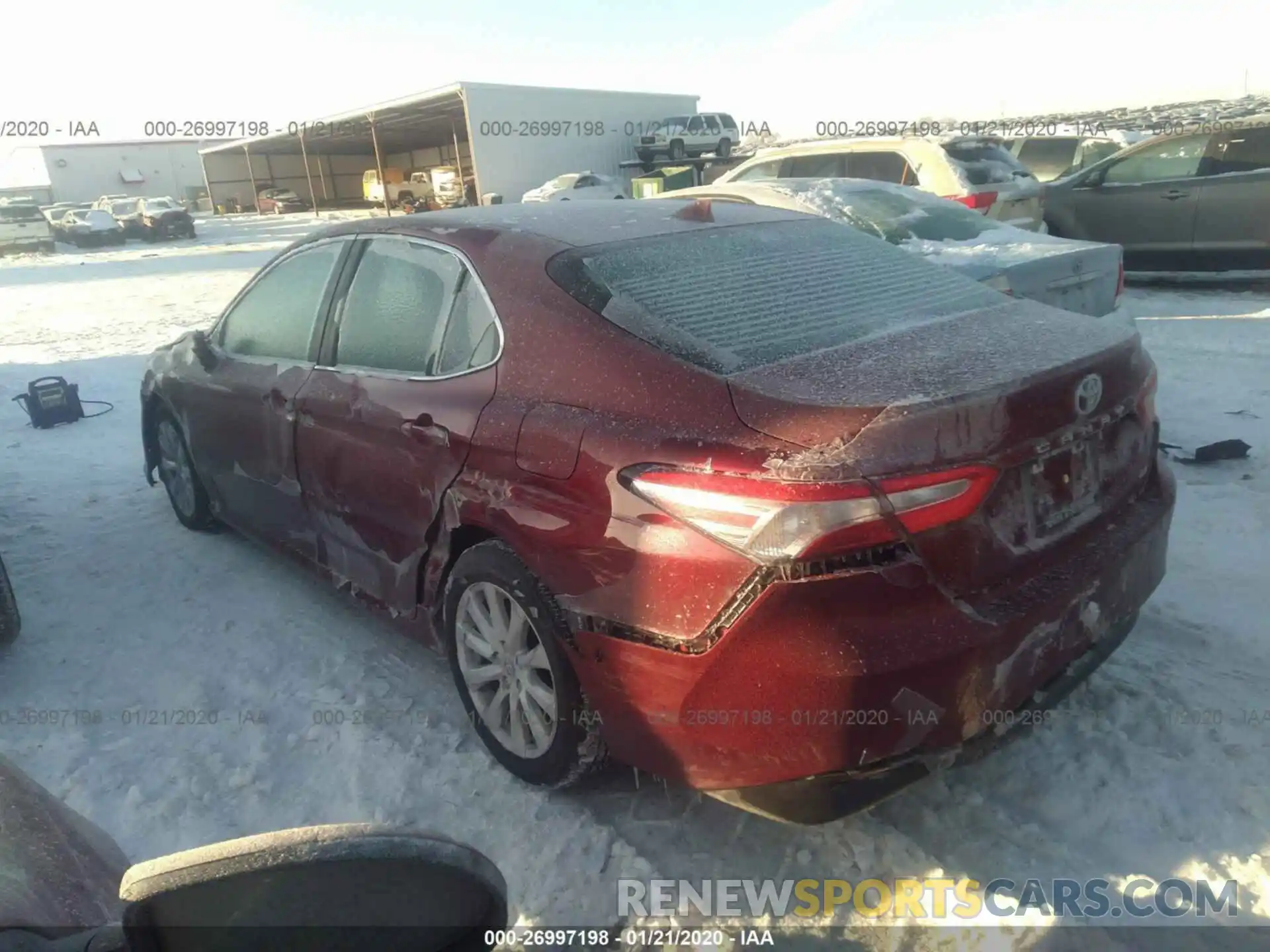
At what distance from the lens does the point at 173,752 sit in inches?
118

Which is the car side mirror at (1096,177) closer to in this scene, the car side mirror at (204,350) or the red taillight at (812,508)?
the car side mirror at (204,350)

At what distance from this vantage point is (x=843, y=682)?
1.94 metres

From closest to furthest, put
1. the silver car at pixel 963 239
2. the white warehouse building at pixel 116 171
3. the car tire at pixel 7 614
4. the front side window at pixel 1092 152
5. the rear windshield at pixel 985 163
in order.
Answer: the car tire at pixel 7 614
the silver car at pixel 963 239
the rear windshield at pixel 985 163
the front side window at pixel 1092 152
the white warehouse building at pixel 116 171

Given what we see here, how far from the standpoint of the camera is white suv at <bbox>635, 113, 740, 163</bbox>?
3111 centimetres

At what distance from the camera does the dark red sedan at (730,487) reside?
6.43 ft

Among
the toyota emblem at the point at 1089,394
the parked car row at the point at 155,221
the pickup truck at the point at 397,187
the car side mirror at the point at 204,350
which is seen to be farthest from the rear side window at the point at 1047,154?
the parked car row at the point at 155,221

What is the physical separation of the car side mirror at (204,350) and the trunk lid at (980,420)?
288cm

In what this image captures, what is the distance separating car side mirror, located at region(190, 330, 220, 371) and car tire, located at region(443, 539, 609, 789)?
2.01m

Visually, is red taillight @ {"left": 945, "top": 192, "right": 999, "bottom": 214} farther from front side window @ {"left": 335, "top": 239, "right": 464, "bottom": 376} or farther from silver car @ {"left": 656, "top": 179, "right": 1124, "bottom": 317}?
front side window @ {"left": 335, "top": 239, "right": 464, "bottom": 376}

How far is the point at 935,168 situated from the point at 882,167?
66 cm

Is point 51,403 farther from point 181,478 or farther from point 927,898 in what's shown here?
point 927,898

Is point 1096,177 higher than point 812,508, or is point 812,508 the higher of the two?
point 1096,177

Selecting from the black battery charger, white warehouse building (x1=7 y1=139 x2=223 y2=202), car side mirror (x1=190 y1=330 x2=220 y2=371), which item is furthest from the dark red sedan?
white warehouse building (x1=7 y1=139 x2=223 y2=202)

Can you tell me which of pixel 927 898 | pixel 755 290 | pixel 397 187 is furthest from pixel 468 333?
pixel 397 187
